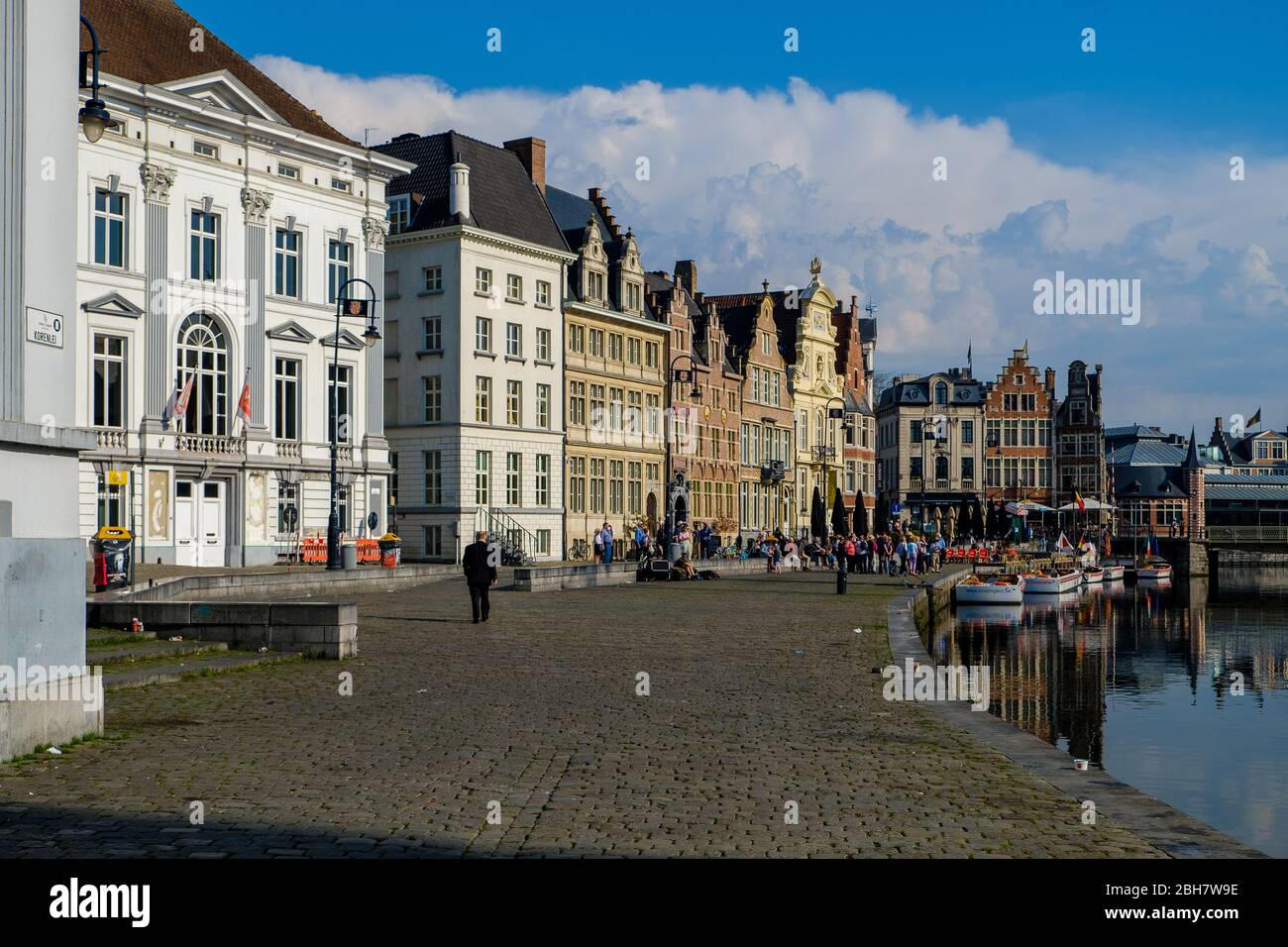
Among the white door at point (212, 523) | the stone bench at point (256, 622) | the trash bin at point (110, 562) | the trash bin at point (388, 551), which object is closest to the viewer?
the stone bench at point (256, 622)

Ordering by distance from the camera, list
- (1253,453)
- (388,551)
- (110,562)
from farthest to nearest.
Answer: (1253,453), (388,551), (110,562)

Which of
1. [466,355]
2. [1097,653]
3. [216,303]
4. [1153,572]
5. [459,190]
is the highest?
[459,190]

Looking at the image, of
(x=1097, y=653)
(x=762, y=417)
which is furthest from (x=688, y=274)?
(x=1097, y=653)

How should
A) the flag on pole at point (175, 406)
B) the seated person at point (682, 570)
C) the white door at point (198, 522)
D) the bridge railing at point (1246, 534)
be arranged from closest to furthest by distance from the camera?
the flag on pole at point (175, 406), the white door at point (198, 522), the seated person at point (682, 570), the bridge railing at point (1246, 534)

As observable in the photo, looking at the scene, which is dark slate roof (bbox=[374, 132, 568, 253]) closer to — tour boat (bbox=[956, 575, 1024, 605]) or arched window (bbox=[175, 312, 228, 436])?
arched window (bbox=[175, 312, 228, 436])

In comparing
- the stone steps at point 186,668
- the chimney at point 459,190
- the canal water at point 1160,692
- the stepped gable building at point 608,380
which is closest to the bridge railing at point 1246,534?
the stepped gable building at point 608,380

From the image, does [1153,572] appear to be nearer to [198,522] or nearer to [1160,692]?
[198,522]

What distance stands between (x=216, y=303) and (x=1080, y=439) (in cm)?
9260

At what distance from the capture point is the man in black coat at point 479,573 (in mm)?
25219

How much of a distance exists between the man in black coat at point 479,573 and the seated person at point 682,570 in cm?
1982

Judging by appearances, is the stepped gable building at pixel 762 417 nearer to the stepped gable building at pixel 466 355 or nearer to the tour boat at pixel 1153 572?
the tour boat at pixel 1153 572

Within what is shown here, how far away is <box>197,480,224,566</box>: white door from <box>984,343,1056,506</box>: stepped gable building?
86602 millimetres

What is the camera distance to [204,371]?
142ft
